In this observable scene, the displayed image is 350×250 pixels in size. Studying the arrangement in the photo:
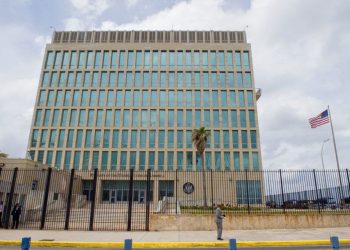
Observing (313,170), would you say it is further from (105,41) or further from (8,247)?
(105,41)

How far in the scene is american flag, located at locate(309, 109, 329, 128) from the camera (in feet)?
86.2

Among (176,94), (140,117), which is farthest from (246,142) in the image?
(140,117)

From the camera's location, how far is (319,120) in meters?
26.7

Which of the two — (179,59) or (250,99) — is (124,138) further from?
(250,99)

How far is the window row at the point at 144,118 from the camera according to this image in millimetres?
53188

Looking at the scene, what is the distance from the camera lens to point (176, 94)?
181 feet

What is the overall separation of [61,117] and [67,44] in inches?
645

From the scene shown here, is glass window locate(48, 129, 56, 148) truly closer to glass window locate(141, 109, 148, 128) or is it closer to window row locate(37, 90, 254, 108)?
window row locate(37, 90, 254, 108)

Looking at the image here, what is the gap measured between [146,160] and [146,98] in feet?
40.6

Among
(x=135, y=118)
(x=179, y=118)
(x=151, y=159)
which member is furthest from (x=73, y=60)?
(x=151, y=159)

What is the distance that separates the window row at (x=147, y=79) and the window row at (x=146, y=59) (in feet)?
5.26

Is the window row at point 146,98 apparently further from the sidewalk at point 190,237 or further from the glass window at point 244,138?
the sidewalk at point 190,237

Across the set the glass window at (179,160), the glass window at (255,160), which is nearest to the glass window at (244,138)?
the glass window at (255,160)

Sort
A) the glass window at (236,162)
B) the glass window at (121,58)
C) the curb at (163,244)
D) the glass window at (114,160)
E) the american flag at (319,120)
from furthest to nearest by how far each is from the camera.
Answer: the glass window at (121,58) → the glass window at (114,160) → the glass window at (236,162) → the american flag at (319,120) → the curb at (163,244)
